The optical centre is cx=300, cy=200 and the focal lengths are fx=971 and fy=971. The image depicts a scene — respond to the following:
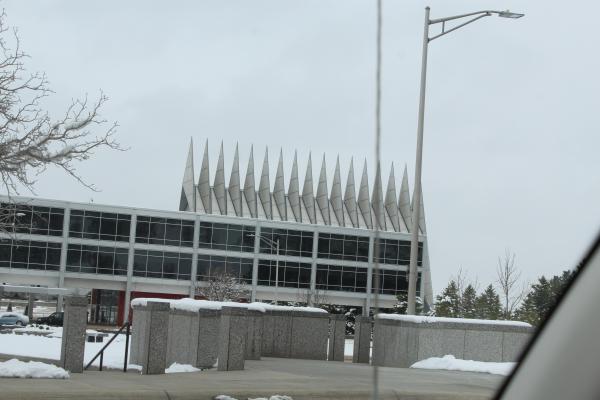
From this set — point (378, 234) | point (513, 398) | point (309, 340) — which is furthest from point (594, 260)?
point (309, 340)

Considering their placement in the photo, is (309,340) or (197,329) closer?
(197,329)

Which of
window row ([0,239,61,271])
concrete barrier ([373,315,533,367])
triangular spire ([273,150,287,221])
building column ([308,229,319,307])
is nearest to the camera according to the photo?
concrete barrier ([373,315,533,367])

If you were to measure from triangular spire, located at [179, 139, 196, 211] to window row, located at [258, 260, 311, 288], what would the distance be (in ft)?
59.9

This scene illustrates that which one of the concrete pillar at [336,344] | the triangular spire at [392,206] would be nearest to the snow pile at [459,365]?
the concrete pillar at [336,344]

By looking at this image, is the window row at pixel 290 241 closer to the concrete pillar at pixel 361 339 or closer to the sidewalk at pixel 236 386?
the concrete pillar at pixel 361 339

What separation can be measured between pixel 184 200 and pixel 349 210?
63.8 feet

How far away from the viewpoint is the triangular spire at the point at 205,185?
350 ft

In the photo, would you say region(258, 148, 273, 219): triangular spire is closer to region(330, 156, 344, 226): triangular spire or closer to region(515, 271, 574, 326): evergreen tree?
region(330, 156, 344, 226): triangular spire

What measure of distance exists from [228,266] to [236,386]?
74957mm

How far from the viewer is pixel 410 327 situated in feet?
71.4

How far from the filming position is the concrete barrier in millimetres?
21094

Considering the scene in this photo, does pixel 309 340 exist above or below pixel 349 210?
below

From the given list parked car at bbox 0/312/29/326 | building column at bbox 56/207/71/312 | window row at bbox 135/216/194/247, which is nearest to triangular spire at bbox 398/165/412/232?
window row at bbox 135/216/194/247

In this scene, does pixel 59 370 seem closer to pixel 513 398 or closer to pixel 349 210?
pixel 513 398
